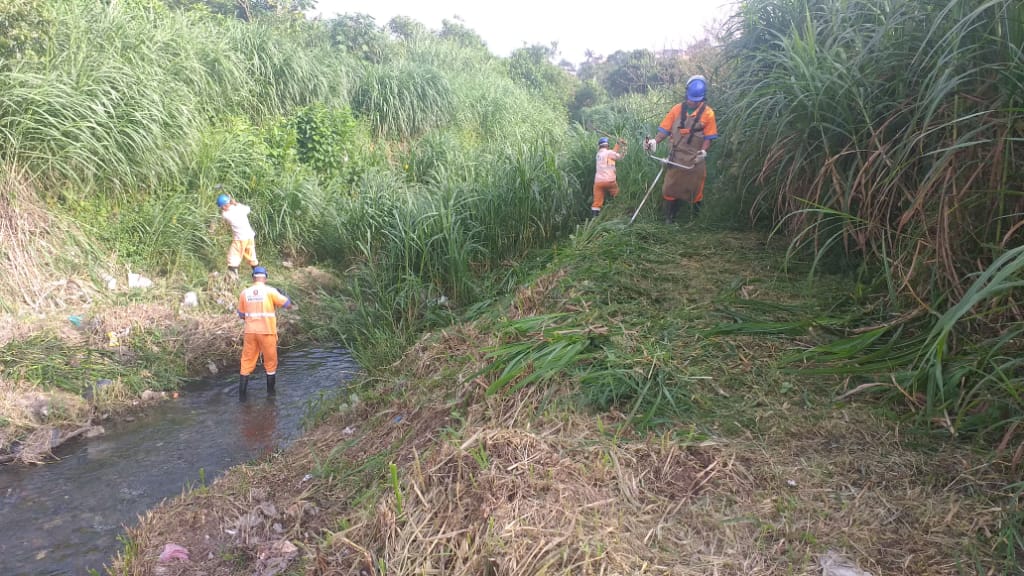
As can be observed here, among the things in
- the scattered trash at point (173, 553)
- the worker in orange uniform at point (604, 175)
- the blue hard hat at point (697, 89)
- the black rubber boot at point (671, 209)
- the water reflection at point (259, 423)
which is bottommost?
the water reflection at point (259, 423)

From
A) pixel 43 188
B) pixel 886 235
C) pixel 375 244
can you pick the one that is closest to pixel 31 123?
pixel 43 188

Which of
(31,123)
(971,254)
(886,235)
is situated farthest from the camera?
(31,123)

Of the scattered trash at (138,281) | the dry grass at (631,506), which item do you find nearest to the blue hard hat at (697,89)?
the dry grass at (631,506)

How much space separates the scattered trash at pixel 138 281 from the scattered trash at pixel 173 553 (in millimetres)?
4656

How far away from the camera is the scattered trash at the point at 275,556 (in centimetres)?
255

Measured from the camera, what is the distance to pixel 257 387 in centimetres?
570

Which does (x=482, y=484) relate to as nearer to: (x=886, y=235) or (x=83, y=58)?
(x=886, y=235)

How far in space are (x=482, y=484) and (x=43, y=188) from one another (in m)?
6.96

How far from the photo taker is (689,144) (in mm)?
5578

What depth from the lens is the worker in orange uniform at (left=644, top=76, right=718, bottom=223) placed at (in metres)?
5.45

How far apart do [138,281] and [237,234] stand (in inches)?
45.7

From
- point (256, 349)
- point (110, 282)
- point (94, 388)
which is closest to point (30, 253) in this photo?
point (110, 282)

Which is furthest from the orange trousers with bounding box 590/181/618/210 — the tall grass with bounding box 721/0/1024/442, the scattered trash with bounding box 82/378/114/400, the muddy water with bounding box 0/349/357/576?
the scattered trash with bounding box 82/378/114/400

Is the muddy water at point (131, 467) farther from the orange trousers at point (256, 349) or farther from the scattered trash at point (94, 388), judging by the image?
the scattered trash at point (94, 388)
